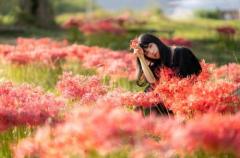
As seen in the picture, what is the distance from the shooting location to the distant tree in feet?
80.3

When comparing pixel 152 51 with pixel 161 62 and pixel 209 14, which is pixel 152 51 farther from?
pixel 209 14

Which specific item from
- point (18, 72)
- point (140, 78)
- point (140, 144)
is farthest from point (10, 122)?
point (18, 72)

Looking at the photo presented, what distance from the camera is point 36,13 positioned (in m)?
25.0

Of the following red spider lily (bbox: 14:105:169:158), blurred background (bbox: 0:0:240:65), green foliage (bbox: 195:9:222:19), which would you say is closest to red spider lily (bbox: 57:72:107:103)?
red spider lily (bbox: 14:105:169:158)

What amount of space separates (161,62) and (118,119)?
3.27m

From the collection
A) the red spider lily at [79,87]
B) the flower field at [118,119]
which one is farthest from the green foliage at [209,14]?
the red spider lily at [79,87]

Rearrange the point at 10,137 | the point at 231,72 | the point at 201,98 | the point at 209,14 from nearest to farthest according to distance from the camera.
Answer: the point at 201,98 → the point at 10,137 → the point at 231,72 → the point at 209,14

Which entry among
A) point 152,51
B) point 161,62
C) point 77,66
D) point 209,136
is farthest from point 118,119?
point 77,66

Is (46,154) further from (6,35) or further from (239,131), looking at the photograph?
(6,35)

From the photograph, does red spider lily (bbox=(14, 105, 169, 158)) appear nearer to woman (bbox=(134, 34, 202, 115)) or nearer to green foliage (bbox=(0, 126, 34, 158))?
green foliage (bbox=(0, 126, 34, 158))

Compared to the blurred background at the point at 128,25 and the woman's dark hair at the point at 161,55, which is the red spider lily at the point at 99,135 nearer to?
the woman's dark hair at the point at 161,55

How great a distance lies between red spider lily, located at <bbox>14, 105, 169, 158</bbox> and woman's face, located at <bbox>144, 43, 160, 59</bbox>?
2.73 m

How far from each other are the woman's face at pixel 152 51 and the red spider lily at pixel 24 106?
1.46 metres

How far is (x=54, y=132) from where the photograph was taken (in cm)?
404
